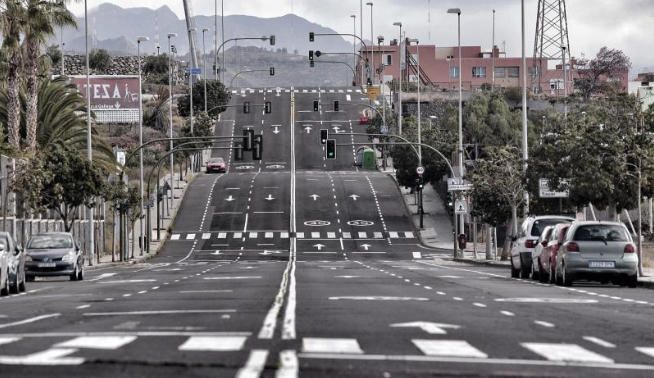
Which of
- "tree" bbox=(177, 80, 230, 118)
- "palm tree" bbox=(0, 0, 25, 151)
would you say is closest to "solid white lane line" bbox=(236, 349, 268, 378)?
"palm tree" bbox=(0, 0, 25, 151)

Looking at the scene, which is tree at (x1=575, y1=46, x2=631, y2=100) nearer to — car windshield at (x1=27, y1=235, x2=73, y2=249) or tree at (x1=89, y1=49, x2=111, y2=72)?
tree at (x1=89, y1=49, x2=111, y2=72)

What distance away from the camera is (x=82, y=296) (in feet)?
93.6

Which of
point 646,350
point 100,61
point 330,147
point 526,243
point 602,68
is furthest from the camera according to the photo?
point 100,61

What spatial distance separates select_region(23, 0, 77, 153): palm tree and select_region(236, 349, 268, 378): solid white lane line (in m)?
45.2

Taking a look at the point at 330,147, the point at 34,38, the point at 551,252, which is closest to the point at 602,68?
the point at 330,147

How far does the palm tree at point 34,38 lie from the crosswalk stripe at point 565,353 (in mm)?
44618

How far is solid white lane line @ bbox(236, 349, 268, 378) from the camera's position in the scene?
11.4 m

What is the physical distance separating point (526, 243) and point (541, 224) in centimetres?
149

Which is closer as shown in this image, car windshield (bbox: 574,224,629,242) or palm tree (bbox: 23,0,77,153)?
car windshield (bbox: 574,224,629,242)

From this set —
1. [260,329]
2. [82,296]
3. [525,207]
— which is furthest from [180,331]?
[525,207]

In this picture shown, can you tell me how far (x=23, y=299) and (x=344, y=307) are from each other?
30.1 ft

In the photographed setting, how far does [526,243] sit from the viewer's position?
39.2 meters

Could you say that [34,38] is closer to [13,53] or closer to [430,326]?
[13,53]

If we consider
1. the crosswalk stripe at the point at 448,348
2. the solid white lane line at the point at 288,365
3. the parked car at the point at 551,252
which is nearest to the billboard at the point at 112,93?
the parked car at the point at 551,252
